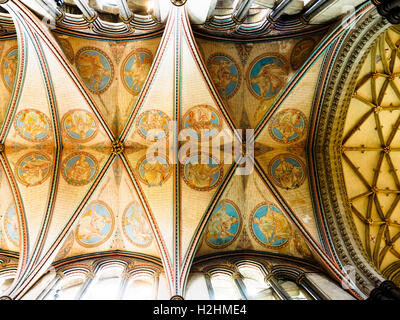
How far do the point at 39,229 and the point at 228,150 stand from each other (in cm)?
724

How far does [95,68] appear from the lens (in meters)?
8.73

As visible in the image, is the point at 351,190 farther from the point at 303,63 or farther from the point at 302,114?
the point at 303,63

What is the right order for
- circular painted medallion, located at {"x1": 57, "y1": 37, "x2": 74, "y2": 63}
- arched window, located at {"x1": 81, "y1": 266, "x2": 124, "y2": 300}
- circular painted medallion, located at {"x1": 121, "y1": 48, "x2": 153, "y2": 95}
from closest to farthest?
arched window, located at {"x1": 81, "y1": 266, "x2": 124, "y2": 300}, circular painted medallion, located at {"x1": 57, "y1": 37, "x2": 74, "y2": 63}, circular painted medallion, located at {"x1": 121, "y1": 48, "x2": 153, "y2": 95}

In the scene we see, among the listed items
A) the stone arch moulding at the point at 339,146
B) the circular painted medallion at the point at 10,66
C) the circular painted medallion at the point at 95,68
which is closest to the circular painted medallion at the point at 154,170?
the circular painted medallion at the point at 95,68

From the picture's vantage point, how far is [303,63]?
782cm

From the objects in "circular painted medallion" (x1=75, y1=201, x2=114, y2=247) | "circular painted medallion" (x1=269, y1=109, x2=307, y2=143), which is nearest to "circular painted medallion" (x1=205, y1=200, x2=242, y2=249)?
"circular painted medallion" (x1=269, y1=109, x2=307, y2=143)

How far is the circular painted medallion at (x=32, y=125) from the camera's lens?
8.65 m

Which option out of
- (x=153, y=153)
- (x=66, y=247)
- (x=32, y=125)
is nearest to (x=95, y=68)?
(x=32, y=125)

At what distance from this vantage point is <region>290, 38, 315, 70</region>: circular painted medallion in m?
7.79

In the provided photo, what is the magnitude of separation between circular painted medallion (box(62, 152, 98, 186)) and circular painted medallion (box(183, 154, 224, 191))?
3548 mm

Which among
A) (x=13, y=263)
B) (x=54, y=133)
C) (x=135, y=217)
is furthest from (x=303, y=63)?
(x=13, y=263)

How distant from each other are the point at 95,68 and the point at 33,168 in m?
4.30

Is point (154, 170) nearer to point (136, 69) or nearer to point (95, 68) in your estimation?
point (136, 69)

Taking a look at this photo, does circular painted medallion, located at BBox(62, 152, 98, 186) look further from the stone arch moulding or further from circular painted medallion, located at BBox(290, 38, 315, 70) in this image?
the stone arch moulding
